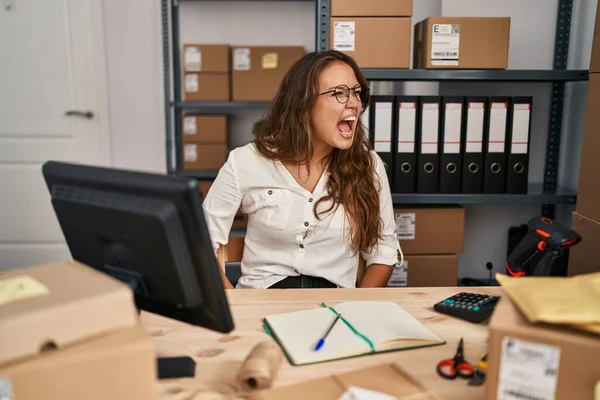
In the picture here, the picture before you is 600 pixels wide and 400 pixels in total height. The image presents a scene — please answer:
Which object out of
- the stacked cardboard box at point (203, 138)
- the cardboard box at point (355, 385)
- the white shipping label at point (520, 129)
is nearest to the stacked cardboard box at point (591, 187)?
the white shipping label at point (520, 129)

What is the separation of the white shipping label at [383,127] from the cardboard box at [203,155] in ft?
2.89

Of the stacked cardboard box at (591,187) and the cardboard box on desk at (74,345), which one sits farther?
the stacked cardboard box at (591,187)

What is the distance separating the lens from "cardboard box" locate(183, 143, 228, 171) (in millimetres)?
2666

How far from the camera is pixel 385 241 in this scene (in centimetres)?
159

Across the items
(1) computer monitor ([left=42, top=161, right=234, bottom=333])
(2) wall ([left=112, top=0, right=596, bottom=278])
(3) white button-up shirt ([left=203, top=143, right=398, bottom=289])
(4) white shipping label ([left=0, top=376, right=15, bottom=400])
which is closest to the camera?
(4) white shipping label ([left=0, top=376, right=15, bottom=400])

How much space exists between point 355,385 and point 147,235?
37 cm

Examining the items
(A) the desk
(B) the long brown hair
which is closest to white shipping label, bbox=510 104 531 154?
(B) the long brown hair

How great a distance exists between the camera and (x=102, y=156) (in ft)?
10.3

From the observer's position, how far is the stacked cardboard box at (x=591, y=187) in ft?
5.48

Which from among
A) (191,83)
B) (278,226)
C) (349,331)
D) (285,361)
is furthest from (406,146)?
(285,361)

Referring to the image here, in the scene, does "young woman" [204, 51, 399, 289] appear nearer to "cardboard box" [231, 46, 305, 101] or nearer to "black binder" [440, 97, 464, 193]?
"black binder" [440, 97, 464, 193]

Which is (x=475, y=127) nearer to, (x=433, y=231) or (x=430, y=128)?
(x=430, y=128)

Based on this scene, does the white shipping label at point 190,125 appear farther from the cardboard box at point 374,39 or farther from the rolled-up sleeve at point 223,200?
the rolled-up sleeve at point 223,200

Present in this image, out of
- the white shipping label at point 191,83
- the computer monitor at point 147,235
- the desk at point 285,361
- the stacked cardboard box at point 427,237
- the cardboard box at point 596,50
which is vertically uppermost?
the cardboard box at point 596,50
